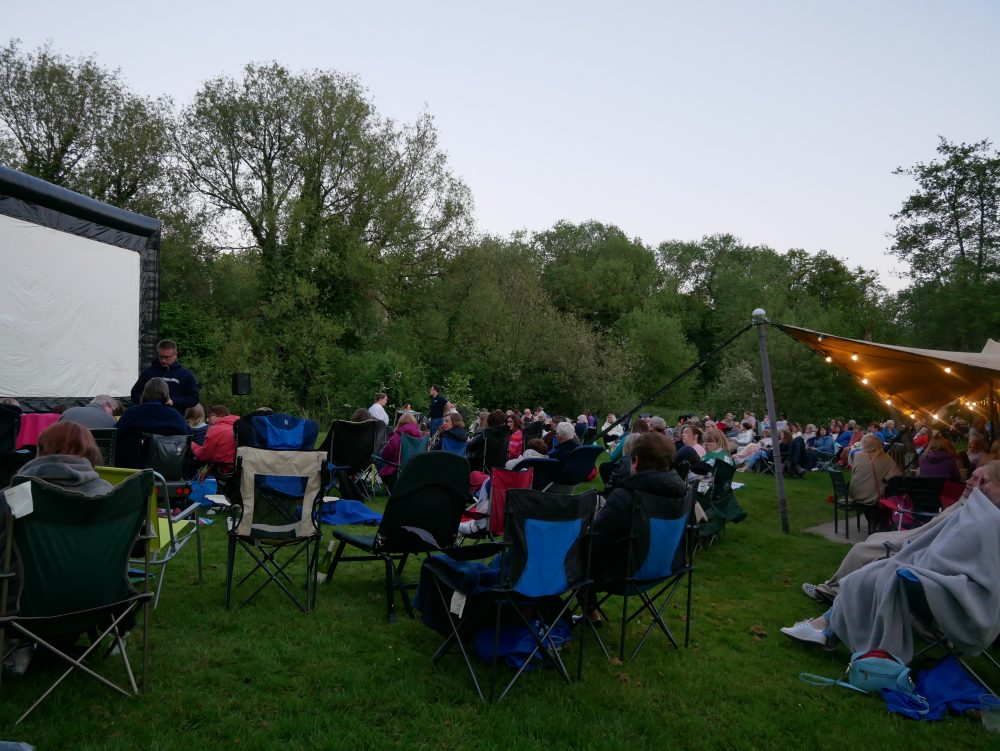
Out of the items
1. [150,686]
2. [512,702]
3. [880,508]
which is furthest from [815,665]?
[880,508]

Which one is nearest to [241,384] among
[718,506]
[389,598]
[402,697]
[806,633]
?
[718,506]

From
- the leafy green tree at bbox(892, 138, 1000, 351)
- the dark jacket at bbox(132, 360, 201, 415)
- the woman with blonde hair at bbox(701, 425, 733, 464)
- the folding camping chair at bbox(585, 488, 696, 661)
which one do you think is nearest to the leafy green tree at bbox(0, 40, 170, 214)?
the dark jacket at bbox(132, 360, 201, 415)

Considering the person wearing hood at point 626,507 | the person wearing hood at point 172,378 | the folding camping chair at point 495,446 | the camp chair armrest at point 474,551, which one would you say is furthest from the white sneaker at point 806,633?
the person wearing hood at point 172,378

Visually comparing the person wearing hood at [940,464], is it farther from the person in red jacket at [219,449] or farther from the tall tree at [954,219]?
the tall tree at [954,219]

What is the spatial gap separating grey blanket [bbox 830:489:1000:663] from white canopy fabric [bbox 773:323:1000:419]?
3.27 meters

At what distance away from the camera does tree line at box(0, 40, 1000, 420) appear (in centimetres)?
2106

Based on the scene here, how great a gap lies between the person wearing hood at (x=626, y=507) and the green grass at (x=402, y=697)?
502 mm

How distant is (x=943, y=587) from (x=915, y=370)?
21.5 ft

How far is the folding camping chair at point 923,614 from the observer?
11.4ft

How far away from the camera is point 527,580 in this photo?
3.27 metres

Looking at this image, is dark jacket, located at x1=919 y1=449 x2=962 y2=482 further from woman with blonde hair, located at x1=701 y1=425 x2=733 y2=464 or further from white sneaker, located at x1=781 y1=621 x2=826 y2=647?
white sneaker, located at x1=781 y1=621 x2=826 y2=647

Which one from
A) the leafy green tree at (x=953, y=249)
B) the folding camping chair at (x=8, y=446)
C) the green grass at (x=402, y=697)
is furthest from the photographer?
the leafy green tree at (x=953, y=249)

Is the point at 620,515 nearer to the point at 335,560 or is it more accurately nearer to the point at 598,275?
the point at 335,560

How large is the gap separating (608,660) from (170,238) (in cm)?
2238
